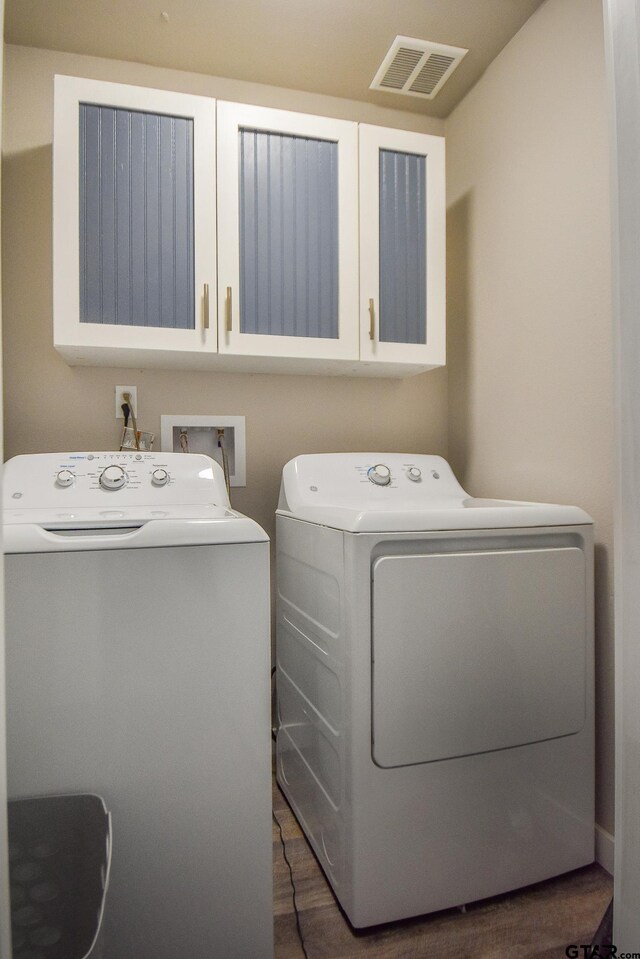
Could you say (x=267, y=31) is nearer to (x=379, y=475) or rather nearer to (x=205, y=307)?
(x=205, y=307)

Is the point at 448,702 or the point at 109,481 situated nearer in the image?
the point at 448,702

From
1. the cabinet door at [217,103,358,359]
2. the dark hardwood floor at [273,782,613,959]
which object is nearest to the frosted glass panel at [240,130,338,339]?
the cabinet door at [217,103,358,359]

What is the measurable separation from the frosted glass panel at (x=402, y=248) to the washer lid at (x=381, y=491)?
0.42m

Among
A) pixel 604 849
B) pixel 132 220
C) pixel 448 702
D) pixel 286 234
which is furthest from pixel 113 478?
pixel 604 849

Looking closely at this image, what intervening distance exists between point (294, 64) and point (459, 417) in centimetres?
135

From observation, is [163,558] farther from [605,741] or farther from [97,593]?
[605,741]

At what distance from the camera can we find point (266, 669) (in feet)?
3.73

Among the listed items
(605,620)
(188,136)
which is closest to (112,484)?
(188,136)

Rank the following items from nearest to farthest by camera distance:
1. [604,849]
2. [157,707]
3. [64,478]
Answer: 1. [157,707]
2. [604,849]
3. [64,478]

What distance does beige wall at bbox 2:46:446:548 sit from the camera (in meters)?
1.87

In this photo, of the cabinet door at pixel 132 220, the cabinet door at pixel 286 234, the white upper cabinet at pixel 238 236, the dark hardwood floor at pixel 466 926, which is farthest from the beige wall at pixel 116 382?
the dark hardwood floor at pixel 466 926

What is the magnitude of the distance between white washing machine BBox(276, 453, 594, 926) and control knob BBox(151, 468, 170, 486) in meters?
0.48

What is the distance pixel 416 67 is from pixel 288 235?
785 millimetres

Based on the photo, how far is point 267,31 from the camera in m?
1.80
